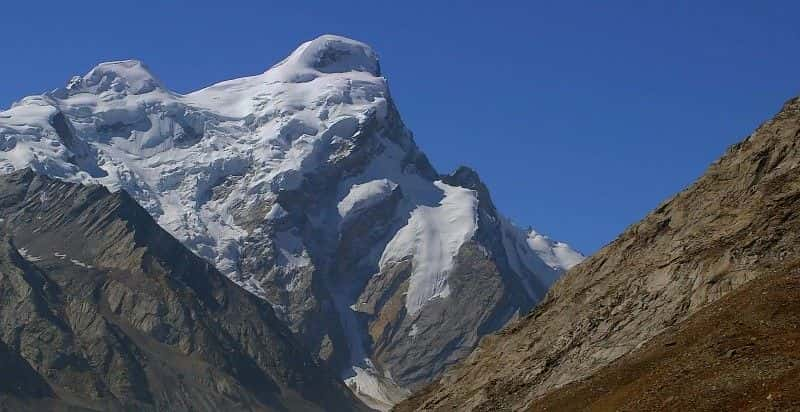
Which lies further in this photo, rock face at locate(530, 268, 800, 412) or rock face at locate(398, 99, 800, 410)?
rock face at locate(398, 99, 800, 410)

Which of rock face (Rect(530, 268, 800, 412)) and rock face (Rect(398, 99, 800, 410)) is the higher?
rock face (Rect(398, 99, 800, 410))

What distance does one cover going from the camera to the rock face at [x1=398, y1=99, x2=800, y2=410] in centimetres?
8106

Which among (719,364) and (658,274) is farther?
(658,274)

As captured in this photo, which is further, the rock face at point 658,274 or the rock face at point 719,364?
the rock face at point 658,274

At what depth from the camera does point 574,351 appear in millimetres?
86938

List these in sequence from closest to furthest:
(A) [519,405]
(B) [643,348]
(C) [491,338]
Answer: (B) [643,348] → (A) [519,405] → (C) [491,338]

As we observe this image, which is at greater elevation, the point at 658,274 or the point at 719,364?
the point at 658,274

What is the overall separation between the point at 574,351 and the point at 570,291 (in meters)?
12.0

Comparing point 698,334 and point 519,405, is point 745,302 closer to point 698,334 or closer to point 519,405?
point 698,334

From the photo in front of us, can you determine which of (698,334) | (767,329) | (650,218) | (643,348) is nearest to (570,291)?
(650,218)

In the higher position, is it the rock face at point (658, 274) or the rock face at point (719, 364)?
the rock face at point (658, 274)

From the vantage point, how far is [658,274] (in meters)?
86.8

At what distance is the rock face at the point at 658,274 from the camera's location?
8106 cm

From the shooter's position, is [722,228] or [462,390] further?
[462,390]
